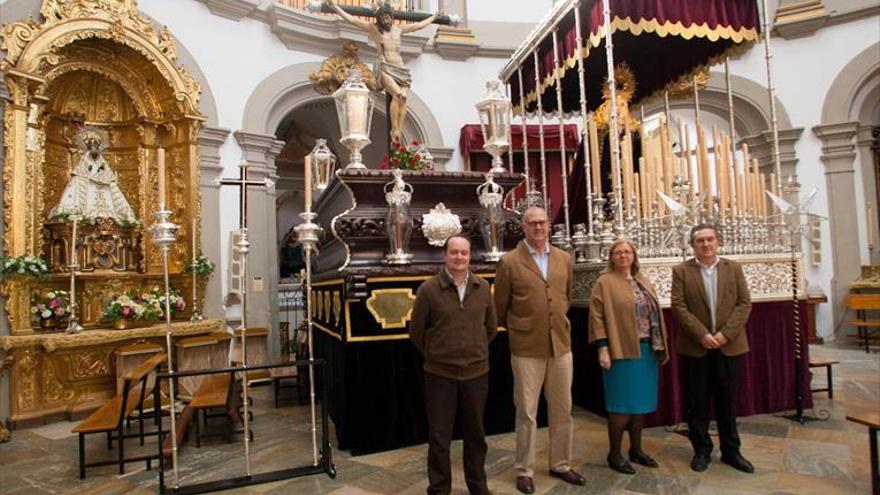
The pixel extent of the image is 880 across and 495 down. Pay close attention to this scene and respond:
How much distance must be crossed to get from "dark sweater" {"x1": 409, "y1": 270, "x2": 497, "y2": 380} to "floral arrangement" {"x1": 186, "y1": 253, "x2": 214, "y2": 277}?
184 inches

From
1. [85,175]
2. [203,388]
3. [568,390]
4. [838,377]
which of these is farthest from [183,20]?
[838,377]

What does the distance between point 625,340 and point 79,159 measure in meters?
6.41

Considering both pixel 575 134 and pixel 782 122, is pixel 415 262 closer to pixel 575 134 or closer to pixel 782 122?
pixel 575 134

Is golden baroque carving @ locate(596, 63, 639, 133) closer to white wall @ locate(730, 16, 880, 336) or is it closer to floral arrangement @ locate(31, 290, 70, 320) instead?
white wall @ locate(730, 16, 880, 336)

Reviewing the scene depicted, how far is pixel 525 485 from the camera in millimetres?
3037

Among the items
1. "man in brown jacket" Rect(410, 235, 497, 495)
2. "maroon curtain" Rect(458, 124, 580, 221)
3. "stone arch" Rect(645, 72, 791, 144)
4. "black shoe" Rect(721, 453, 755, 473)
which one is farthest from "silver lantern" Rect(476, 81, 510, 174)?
"stone arch" Rect(645, 72, 791, 144)

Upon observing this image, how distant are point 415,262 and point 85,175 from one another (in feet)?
15.2

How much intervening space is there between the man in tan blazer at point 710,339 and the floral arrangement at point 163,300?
18.0 ft

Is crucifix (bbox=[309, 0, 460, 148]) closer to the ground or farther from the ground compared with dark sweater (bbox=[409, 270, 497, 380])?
farther from the ground

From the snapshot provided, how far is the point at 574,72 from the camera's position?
6707 mm

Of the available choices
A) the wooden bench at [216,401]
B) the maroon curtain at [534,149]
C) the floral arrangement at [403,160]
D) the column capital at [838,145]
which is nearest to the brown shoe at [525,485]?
the wooden bench at [216,401]

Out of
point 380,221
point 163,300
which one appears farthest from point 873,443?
point 163,300

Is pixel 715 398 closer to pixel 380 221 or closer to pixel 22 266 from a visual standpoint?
pixel 380 221

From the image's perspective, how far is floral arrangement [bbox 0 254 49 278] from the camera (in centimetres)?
529
